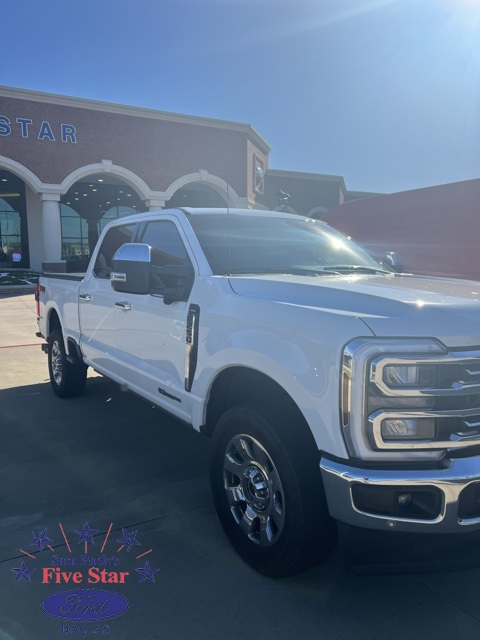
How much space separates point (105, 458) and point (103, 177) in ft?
105

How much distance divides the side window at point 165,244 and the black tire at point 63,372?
7.14ft

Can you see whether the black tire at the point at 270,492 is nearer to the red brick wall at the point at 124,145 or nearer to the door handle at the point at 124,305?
the door handle at the point at 124,305

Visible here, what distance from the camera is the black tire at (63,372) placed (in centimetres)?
591

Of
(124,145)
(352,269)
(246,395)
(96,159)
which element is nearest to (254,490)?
(246,395)

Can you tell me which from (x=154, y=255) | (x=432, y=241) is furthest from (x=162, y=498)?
(x=432, y=241)

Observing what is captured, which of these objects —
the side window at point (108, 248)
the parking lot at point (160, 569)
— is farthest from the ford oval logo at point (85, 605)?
the side window at point (108, 248)

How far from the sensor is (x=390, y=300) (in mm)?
2332

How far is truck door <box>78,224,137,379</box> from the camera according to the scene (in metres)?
4.51

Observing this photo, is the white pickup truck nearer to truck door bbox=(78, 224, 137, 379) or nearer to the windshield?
the windshield

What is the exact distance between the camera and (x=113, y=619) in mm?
2447

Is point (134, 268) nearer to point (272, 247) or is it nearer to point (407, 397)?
point (272, 247)

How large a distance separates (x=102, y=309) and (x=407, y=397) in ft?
10.6

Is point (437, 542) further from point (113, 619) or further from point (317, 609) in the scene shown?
point (113, 619)

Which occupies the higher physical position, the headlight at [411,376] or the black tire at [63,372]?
the headlight at [411,376]
